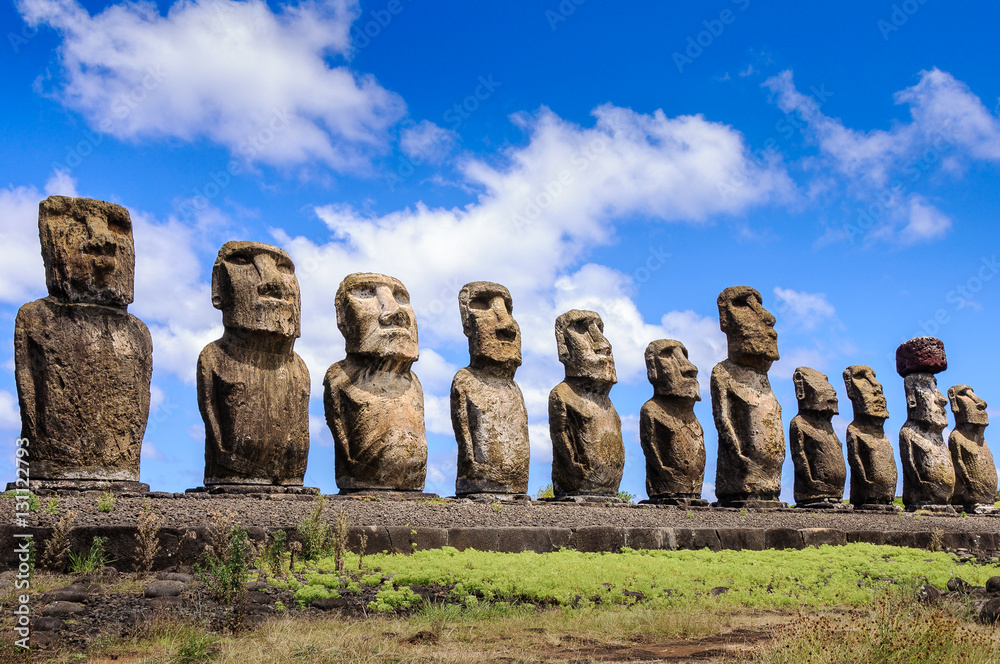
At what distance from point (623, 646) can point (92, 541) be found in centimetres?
415

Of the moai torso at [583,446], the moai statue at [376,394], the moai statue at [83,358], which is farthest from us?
the moai torso at [583,446]

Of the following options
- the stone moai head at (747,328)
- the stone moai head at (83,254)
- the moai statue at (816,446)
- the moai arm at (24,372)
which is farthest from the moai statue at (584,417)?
the moai arm at (24,372)

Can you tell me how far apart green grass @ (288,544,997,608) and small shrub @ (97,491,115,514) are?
201 cm

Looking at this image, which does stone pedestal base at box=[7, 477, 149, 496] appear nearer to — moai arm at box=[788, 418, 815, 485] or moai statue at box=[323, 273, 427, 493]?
moai statue at box=[323, 273, 427, 493]

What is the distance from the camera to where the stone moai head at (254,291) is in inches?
429

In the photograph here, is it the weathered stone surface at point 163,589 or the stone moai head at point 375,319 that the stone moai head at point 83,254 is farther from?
the weathered stone surface at point 163,589

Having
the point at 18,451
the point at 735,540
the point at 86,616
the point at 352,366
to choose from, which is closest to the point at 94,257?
the point at 18,451

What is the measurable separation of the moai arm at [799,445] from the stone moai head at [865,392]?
2.14m

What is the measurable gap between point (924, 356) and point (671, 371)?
887 cm

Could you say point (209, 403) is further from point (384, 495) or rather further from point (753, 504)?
point (753, 504)

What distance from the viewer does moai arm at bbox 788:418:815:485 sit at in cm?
1792

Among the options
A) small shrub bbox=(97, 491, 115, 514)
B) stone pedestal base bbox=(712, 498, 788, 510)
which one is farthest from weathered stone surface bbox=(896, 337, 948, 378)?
small shrub bbox=(97, 491, 115, 514)

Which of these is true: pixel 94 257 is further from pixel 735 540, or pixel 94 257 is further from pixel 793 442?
pixel 793 442

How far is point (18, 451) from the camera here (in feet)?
27.8
